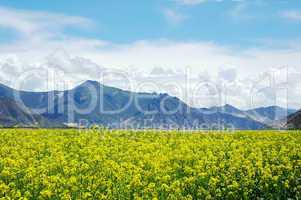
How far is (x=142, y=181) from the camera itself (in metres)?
18.4

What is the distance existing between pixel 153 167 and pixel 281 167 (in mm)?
5605

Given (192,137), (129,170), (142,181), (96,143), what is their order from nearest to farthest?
(142,181) → (129,170) → (96,143) → (192,137)

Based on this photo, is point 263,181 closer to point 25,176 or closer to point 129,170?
point 129,170

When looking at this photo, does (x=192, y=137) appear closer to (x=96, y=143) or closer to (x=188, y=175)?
(x=96, y=143)

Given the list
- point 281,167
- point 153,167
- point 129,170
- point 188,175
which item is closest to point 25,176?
point 129,170

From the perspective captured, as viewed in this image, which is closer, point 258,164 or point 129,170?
point 129,170

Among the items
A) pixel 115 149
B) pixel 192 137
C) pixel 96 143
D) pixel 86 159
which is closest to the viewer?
pixel 86 159

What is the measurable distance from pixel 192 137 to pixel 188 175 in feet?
44.7

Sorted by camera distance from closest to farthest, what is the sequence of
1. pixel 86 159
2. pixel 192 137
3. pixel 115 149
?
pixel 86 159
pixel 115 149
pixel 192 137

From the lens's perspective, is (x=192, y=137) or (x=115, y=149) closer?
(x=115, y=149)

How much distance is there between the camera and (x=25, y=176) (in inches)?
739

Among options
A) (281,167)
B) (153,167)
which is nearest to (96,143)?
(153,167)

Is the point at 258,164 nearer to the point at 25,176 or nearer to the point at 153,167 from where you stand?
the point at 153,167


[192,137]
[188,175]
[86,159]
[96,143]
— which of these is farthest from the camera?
[192,137]
